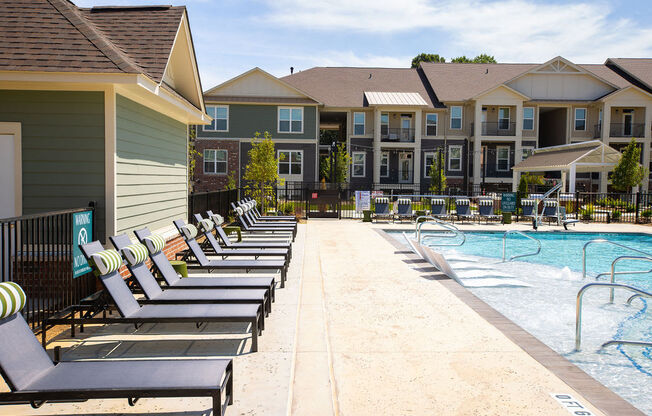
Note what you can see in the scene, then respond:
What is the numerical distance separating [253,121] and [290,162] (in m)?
3.77

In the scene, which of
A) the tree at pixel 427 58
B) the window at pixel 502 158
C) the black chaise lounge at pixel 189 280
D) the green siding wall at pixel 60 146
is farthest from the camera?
the tree at pixel 427 58

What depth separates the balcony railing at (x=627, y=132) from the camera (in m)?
38.6

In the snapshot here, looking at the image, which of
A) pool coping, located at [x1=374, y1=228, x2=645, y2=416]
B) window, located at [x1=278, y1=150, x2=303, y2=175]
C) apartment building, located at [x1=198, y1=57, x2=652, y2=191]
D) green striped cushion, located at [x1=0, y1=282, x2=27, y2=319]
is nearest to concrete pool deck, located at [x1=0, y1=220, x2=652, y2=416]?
pool coping, located at [x1=374, y1=228, x2=645, y2=416]

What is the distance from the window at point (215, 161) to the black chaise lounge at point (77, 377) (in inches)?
1231

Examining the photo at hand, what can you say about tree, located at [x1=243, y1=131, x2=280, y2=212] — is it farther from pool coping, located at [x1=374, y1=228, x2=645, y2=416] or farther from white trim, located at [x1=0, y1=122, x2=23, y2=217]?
pool coping, located at [x1=374, y1=228, x2=645, y2=416]

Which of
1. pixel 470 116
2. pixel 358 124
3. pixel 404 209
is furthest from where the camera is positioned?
pixel 470 116

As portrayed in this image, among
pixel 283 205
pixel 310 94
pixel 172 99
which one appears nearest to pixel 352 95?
pixel 310 94

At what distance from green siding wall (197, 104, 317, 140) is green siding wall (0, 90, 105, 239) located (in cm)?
2662

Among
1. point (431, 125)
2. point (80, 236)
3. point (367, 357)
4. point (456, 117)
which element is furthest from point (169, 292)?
point (456, 117)

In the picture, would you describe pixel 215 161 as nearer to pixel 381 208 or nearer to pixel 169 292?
pixel 381 208

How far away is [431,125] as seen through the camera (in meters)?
37.9

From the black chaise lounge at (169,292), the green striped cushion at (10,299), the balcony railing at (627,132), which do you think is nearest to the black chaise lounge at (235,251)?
the black chaise lounge at (169,292)

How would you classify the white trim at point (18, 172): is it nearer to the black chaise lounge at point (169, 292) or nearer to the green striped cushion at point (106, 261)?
the black chaise lounge at point (169, 292)

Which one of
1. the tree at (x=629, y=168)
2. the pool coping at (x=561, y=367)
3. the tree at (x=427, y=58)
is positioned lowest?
the pool coping at (x=561, y=367)
